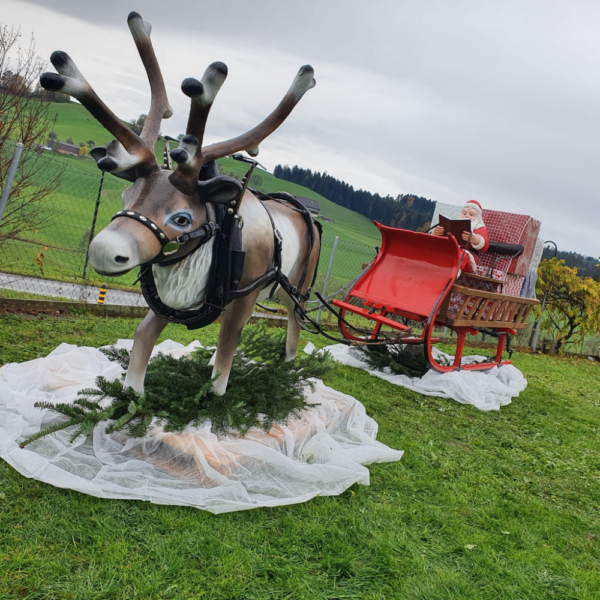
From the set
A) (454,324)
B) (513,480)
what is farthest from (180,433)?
(454,324)

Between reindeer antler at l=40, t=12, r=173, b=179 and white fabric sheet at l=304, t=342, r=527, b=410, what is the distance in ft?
11.0

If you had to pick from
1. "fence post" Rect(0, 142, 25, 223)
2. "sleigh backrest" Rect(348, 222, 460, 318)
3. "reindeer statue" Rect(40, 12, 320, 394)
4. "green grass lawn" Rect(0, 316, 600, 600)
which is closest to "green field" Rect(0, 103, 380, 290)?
"fence post" Rect(0, 142, 25, 223)

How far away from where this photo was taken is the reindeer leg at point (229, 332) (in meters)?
2.71

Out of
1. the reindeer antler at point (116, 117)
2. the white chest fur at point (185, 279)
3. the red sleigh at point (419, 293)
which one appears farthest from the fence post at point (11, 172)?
the red sleigh at point (419, 293)

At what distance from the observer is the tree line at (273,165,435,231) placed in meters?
38.3

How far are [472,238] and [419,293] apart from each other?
3.41 ft

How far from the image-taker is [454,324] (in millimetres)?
5266

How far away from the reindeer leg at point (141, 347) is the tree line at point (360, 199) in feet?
116

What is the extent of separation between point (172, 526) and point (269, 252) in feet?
4.86

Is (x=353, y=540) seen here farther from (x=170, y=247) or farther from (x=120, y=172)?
(x=120, y=172)

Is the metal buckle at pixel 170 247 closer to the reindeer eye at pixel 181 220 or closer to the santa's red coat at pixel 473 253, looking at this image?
the reindeer eye at pixel 181 220

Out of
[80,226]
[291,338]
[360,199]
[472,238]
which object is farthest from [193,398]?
[360,199]

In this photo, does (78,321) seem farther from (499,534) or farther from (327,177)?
(327,177)

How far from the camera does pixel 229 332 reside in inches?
108
